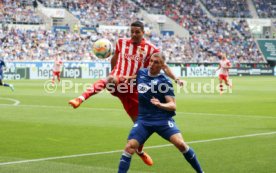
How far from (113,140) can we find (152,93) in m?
5.56

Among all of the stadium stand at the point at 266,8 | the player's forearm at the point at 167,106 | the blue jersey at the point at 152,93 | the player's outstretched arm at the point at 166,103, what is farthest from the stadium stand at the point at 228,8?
the player's forearm at the point at 167,106

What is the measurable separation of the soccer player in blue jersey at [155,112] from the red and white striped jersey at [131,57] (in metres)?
1.65

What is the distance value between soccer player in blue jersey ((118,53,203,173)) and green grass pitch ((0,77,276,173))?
1.52 meters

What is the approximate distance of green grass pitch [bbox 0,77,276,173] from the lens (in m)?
10.6

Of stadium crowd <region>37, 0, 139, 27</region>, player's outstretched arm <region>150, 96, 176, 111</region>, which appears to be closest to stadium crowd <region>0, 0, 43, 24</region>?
stadium crowd <region>37, 0, 139, 27</region>

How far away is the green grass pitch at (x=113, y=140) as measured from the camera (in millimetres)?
10555

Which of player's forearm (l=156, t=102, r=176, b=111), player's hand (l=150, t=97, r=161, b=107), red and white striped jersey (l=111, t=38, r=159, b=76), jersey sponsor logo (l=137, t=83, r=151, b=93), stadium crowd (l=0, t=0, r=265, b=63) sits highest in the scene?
red and white striped jersey (l=111, t=38, r=159, b=76)

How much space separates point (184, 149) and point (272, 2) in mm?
79986

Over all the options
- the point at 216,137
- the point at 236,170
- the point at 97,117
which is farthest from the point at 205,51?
the point at 236,170

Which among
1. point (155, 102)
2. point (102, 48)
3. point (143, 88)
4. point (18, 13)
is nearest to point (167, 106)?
point (155, 102)

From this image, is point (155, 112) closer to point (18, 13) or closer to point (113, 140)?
point (113, 140)

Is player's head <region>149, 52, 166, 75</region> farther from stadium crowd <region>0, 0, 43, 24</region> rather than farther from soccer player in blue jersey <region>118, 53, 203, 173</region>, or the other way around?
stadium crowd <region>0, 0, 43, 24</region>

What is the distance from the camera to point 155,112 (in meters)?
8.75

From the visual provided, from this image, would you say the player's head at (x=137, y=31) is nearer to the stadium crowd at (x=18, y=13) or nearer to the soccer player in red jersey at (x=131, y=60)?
the soccer player in red jersey at (x=131, y=60)
